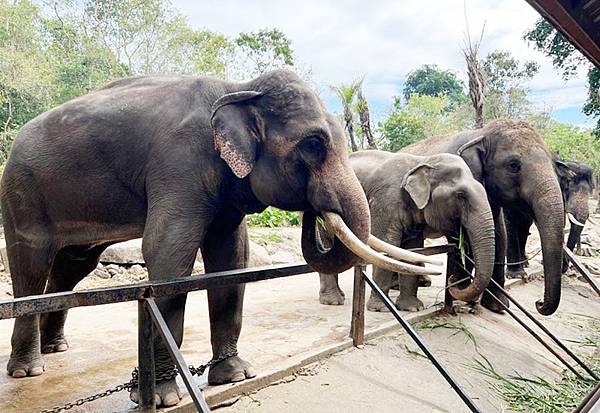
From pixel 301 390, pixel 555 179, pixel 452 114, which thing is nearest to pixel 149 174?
pixel 301 390

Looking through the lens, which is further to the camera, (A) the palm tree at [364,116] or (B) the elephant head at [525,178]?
(A) the palm tree at [364,116]

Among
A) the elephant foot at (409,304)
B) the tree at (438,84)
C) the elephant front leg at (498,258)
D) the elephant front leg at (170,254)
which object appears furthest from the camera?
the tree at (438,84)

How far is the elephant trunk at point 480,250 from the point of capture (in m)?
4.58

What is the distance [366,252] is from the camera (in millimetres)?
2658

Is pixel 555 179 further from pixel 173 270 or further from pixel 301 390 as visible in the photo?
pixel 173 270

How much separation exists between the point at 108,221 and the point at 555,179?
4.46 m

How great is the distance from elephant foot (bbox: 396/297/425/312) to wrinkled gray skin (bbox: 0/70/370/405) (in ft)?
8.16

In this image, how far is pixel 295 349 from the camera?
4168 mm

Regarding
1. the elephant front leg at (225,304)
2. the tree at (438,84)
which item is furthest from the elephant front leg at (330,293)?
the tree at (438,84)

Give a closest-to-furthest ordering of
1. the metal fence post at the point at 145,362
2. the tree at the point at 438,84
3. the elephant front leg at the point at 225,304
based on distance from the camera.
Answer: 1. the metal fence post at the point at 145,362
2. the elephant front leg at the point at 225,304
3. the tree at the point at 438,84

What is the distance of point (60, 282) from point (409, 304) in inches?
132

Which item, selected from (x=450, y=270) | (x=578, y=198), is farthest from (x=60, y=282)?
(x=578, y=198)


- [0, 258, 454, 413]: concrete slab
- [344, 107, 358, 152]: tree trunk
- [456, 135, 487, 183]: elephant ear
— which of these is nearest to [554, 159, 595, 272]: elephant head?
[456, 135, 487, 183]: elephant ear

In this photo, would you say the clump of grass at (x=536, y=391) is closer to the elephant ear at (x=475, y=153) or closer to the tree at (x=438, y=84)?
the elephant ear at (x=475, y=153)
